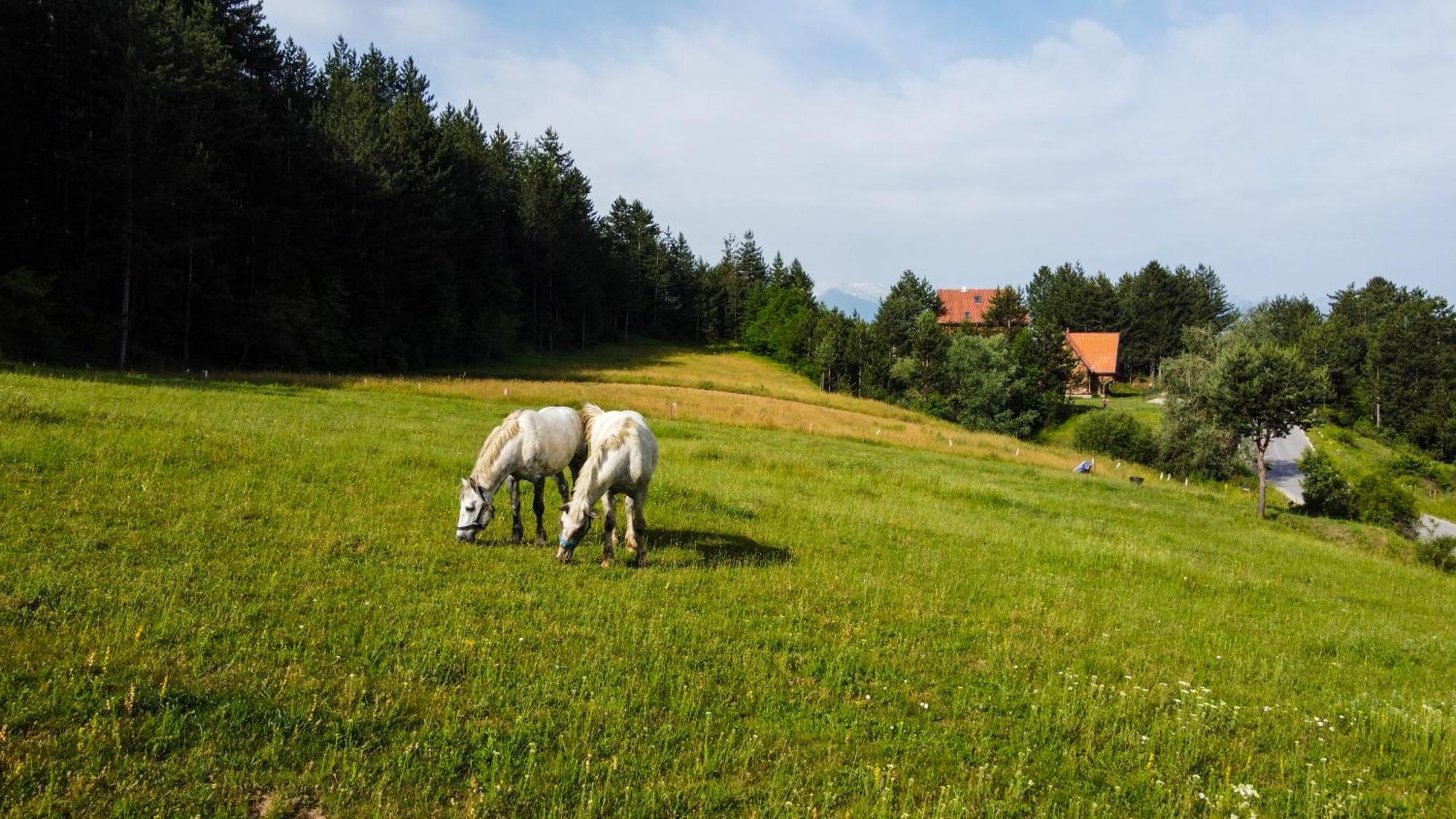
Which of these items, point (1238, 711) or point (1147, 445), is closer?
point (1238, 711)

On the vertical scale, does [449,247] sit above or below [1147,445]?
above

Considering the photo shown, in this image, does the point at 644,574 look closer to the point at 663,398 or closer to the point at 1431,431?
the point at 663,398

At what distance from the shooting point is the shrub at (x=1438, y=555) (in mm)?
27406

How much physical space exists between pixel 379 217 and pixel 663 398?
29641 millimetres

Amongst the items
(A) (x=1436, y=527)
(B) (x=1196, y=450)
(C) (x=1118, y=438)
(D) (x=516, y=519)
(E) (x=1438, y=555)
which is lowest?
(A) (x=1436, y=527)

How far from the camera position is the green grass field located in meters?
5.41

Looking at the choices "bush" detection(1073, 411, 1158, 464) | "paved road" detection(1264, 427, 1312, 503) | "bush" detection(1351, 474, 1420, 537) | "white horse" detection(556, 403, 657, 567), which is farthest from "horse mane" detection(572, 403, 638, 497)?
"bush" detection(1073, 411, 1158, 464)

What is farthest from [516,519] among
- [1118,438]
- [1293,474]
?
[1293,474]

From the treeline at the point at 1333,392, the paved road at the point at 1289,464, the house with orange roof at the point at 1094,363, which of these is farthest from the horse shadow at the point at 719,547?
the house with orange roof at the point at 1094,363

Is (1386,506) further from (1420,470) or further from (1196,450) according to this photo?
(1420,470)

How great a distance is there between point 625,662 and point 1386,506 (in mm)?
52338

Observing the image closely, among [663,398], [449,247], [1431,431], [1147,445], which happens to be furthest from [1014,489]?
[1431,431]

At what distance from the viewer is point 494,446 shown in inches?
485

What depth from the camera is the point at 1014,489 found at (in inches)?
1162
